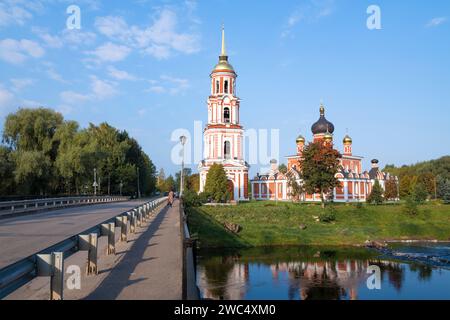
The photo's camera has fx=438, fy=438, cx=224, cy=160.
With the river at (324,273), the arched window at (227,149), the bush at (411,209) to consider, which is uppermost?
the arched window at (227,149)

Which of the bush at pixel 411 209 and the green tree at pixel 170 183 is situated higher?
the green tree at pixel 170 183

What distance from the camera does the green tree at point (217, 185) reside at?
5800 cm

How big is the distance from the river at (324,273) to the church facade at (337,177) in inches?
1328

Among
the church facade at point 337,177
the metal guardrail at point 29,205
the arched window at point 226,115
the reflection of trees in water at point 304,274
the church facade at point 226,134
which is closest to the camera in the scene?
the reflection of trees in water at point 304,274

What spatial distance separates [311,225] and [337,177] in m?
24.6

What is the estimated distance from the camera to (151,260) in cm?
1022

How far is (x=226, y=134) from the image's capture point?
67.4m

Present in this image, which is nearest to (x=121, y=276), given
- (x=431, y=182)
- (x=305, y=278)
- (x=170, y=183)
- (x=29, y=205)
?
(x=305, y=278)

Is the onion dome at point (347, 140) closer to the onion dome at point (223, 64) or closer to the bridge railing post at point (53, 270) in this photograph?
the onion dome at point (223, 64)

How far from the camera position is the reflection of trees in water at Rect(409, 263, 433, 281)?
24.5m

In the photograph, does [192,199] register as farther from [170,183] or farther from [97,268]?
[170,183]

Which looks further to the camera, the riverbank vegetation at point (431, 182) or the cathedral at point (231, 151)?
the riverbank vegetation at point (431, 182)

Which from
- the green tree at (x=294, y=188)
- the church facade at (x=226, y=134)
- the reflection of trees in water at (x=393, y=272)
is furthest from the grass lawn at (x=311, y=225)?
the church facade at (x=226, y=134)
